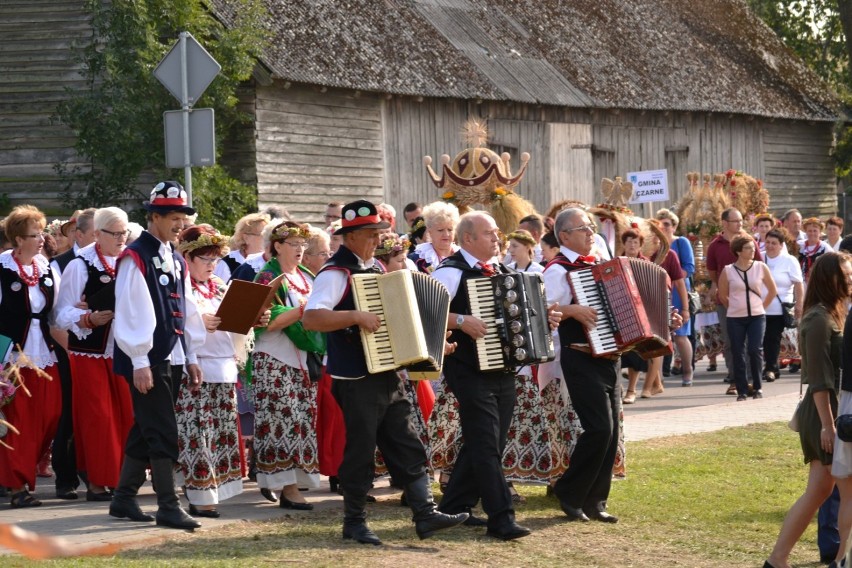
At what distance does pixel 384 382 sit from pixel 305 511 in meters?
1.57

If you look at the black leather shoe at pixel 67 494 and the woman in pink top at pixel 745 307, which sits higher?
the woman in pink top at pixel 745 307

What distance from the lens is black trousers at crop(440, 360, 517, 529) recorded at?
7.83 metres

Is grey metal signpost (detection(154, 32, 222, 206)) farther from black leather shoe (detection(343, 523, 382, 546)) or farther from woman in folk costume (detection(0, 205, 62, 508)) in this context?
black leather shoe (detection(343, 523, 382, 546))

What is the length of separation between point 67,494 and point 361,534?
276 cm

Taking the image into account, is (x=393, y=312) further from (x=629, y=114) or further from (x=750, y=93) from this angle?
(x=750, y=93)

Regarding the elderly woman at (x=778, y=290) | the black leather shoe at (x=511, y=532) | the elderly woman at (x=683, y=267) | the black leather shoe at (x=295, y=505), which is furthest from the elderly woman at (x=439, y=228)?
the elderly woman at (x=778, y=290)

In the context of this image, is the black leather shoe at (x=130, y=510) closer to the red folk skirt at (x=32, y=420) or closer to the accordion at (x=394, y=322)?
the red folk skirt at (x=32, y=420)

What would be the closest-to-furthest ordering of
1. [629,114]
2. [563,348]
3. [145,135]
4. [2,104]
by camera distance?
1. [563,348]
2. [145,135]
3. [2,104]
4. [629,114]

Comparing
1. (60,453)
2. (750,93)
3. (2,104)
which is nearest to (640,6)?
(750,93)

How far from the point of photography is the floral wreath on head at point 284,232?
29.4 ft

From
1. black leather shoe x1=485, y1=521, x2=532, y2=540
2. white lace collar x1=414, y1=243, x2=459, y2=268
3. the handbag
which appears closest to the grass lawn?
black leather shoe x1=485, y1=521, x2=532, y2=540

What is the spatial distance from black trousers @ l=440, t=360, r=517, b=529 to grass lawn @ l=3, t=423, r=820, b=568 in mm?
233

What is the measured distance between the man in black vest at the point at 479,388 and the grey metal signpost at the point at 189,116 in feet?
16.0

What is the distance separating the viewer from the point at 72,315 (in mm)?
8969
